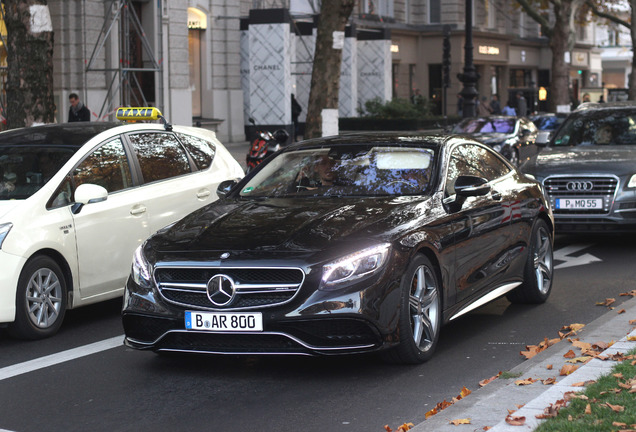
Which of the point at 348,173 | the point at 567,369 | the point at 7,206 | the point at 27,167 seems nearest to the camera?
the point at 567,369

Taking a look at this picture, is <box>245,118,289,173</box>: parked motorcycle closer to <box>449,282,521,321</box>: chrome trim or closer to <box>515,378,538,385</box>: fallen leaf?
<box>449,282,521,321</box>: chrome trim

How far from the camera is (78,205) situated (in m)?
8.51

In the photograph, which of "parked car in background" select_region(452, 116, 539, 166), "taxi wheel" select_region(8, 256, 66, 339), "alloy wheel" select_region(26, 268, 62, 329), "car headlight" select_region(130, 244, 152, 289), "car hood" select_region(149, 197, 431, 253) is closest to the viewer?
"car hood" select_region(149, 197, 431, 253)

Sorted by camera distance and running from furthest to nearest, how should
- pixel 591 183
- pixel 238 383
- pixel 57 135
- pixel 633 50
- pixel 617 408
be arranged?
pixel 633 50 → pixel 591 183 → pixel 57 135 → pixel 238 383 → pixel 617 408

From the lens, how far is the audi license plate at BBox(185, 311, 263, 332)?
250 inches

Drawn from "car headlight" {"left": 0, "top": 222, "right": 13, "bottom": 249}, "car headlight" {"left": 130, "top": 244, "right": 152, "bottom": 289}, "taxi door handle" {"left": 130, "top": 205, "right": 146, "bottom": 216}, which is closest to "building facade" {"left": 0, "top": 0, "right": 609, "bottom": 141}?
"taxi door handle" {"left": 130, "top": 205, "right": 146, "bottom": 216}

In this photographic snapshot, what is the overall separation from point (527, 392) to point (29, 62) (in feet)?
33.0

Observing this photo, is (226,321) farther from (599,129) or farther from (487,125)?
(487,125)

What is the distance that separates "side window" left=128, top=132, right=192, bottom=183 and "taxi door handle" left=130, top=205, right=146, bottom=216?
1.04 feet

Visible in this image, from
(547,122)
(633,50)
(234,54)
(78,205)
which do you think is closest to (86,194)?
(78,205)

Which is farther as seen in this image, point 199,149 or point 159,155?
point 199,149

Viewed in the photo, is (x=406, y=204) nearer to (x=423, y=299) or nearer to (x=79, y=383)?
(x=423, y=299)

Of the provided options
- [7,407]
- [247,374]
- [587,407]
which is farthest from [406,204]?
[7,407]

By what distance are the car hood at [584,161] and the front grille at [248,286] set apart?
7.11 metres
